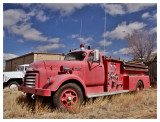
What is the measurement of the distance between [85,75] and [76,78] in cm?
62

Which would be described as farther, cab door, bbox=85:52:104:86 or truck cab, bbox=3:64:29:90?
truck cab, bbox=3:64:29:90

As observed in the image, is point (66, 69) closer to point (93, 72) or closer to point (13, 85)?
point (93, 72)

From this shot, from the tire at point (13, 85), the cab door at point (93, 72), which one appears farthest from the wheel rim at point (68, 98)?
the tire at point (13, 85)

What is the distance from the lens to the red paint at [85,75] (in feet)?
13.1

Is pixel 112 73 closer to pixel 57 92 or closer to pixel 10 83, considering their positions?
pixel 57 92

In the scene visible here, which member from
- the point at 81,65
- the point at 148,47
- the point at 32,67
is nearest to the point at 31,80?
the point at 32,67

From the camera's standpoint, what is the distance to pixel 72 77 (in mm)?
4145

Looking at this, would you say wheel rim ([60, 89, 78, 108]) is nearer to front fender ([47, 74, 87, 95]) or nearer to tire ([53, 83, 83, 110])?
tire ([53, 83, 83, 110])

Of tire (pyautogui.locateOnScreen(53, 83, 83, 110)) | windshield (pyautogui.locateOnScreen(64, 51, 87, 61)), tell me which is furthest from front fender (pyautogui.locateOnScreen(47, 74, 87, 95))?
windshield (pyautogui.locateOnScreen(64, 51, 87, 61))

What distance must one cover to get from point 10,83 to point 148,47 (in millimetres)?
10360

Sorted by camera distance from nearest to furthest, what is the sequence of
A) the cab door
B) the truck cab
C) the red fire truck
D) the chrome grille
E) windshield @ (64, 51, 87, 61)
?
the red fire truck, the chrome grille, the cab door, windshield @ (64, 51, 87, 61), the truck cab

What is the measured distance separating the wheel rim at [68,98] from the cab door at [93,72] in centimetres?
81

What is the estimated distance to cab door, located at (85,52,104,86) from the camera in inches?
192

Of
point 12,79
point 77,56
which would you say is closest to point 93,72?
point 77,56
